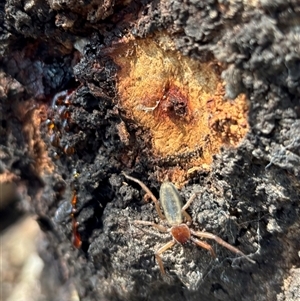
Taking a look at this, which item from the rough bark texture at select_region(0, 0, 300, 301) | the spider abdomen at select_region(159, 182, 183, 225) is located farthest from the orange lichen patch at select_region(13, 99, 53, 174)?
the spider abdomen at select_region(159, 182, 183, 225)

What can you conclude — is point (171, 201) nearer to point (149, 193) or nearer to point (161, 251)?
point (149, 193)

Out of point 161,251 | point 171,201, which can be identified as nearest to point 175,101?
point 171,201

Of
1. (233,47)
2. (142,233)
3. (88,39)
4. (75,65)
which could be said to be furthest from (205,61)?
(142,233)

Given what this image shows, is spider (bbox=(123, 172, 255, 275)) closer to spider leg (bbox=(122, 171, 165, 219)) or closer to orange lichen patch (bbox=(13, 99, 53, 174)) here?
spider leg (bbox=(122, 171, 165, 219))

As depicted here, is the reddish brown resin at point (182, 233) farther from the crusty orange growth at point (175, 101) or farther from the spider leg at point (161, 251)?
the crusty orange growth at point (175, 101)

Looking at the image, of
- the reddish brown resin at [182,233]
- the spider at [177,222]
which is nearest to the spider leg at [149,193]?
the spider at [177,222]

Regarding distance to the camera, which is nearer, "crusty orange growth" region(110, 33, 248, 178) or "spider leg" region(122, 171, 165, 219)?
"crusty orange growth" region(110, 33, 248, 178)
